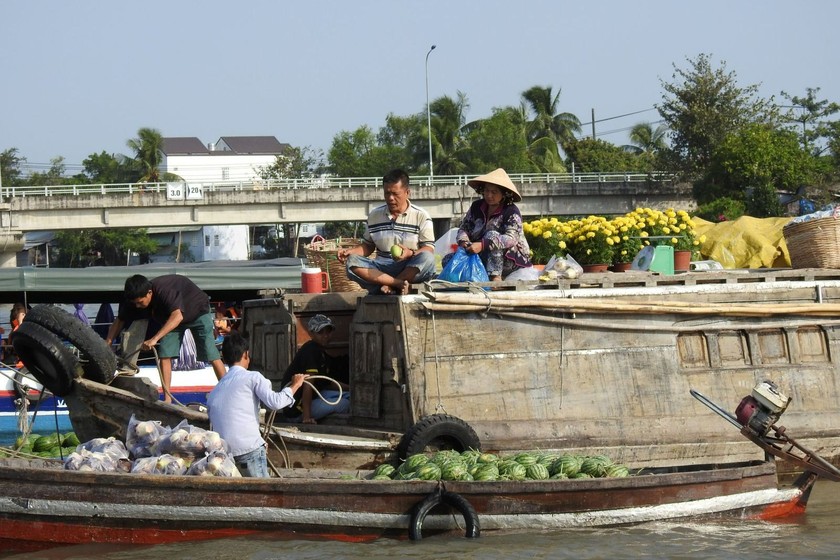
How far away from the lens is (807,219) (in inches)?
379

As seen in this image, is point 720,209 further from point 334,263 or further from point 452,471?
point 452,471

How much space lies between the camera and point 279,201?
42.9m

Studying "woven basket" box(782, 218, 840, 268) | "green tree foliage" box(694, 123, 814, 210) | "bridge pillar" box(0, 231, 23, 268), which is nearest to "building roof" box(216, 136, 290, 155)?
"bridge pillar" box(0, 231, 23, 268)

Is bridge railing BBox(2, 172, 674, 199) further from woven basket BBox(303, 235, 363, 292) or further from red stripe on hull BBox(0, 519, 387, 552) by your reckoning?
red stripe on hull BBox(0, 519, 387, 552)

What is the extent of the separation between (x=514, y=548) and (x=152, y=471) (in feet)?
8.14

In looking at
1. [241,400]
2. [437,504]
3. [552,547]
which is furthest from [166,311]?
[552,547]

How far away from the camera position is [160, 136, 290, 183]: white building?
102062 millimetres

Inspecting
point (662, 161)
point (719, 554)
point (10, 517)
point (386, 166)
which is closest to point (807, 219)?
point (719, 554)

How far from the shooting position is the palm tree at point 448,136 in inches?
2312

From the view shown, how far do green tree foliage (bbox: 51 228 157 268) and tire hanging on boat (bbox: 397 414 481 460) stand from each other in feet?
215

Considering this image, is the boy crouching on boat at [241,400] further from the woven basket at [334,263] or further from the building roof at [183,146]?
the building roof at [183,146]

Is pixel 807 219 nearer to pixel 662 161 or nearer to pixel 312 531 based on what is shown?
pixel 312 531

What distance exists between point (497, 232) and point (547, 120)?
192 ft

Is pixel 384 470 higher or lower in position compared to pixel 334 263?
lower
